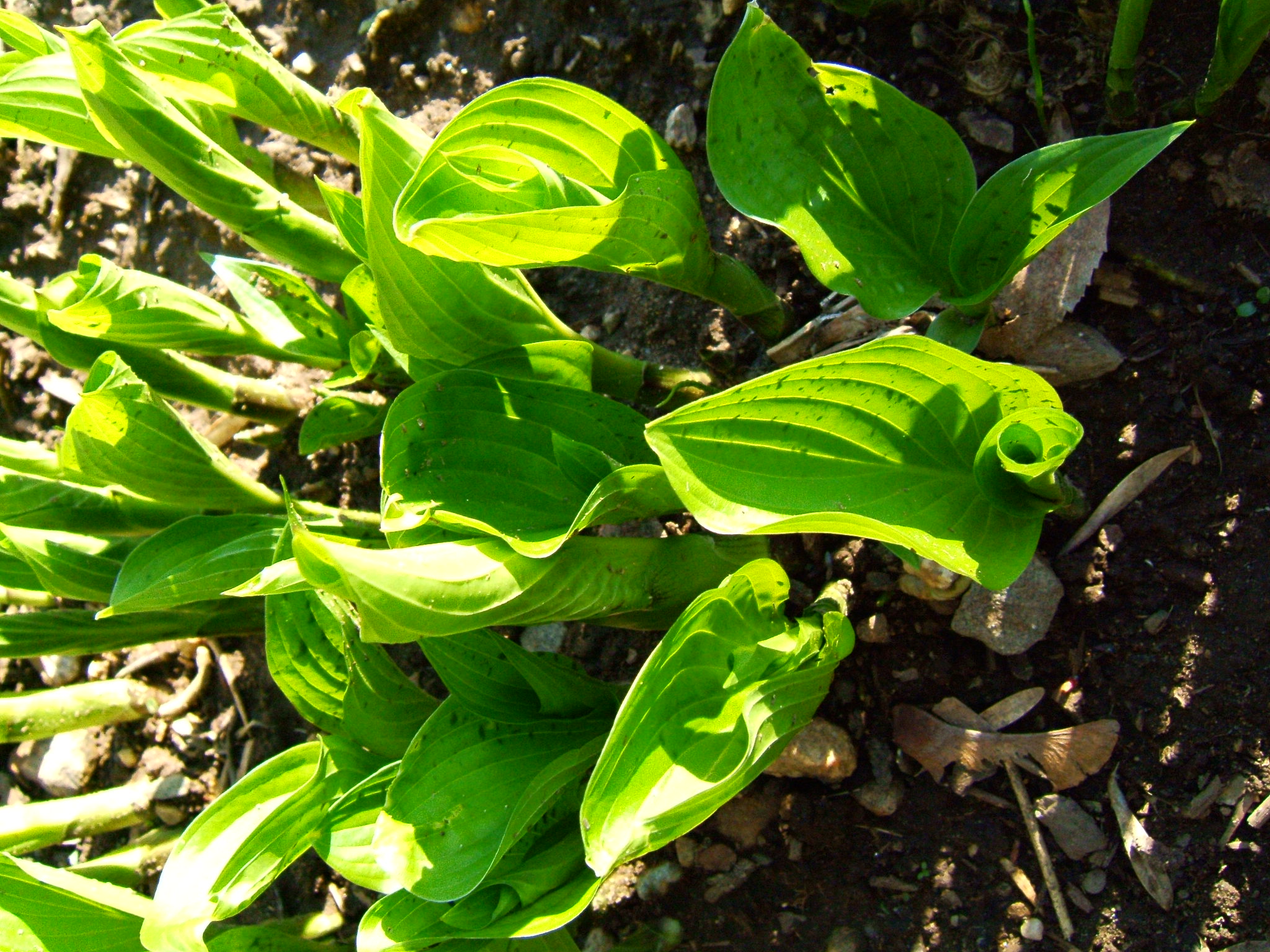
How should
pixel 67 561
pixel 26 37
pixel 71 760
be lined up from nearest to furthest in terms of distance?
1. pixel 26 37
2. pixel 67 561
3. pixel 71 760

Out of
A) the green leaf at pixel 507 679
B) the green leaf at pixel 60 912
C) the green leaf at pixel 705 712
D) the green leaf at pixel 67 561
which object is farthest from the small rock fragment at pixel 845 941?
the green leaf at pixel 67 561

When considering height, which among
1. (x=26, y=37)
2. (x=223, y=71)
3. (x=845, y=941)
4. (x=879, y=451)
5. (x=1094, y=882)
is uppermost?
(x=26, y=37)

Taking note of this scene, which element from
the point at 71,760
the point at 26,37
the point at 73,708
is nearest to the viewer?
the point at 26,37

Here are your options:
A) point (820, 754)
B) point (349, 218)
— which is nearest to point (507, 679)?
point (820, 754)

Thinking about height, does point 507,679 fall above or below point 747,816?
above

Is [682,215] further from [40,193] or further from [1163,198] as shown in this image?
[40,193]

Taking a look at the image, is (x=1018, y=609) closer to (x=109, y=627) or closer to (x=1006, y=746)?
(x=1006, y=746)

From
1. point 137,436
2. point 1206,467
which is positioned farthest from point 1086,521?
point 137,436
